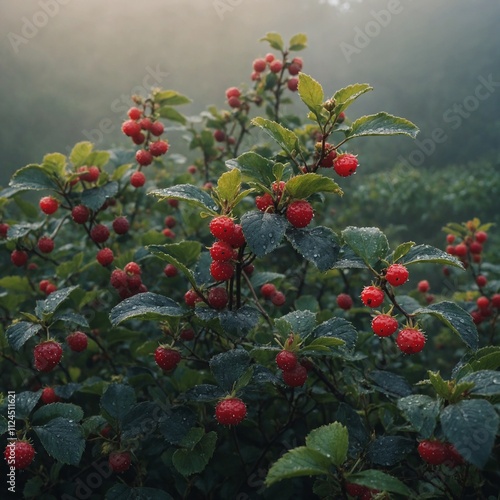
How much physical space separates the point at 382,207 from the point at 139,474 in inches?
236

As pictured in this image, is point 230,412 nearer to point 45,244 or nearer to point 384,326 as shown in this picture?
point 384,326

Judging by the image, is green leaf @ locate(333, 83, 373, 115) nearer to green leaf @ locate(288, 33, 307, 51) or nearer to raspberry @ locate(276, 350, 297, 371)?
raspberry @ locate(276, 350, 297, 371)

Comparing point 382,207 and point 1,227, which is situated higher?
point 382,207

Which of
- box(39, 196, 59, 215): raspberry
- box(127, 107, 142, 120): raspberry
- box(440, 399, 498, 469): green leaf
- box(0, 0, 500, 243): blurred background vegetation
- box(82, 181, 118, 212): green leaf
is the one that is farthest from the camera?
box(0, 0, 500, 243): blurred background vegetation

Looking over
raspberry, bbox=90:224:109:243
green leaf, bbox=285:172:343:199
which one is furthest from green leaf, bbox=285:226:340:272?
raspberry, bbox=90:224:109:243

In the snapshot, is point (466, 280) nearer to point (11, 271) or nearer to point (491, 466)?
point (491, 466)

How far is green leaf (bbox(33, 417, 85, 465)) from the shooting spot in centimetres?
131

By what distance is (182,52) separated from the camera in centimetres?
1061

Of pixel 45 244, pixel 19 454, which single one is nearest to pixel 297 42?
pixel 45 244

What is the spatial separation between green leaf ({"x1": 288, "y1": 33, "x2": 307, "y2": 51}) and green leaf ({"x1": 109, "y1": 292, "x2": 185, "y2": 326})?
5.93ft

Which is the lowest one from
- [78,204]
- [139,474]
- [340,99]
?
[139,474]

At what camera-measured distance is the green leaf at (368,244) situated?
4.35 feet

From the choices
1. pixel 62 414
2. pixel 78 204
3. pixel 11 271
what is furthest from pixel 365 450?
pixel 11 271

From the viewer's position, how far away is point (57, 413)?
145cm
